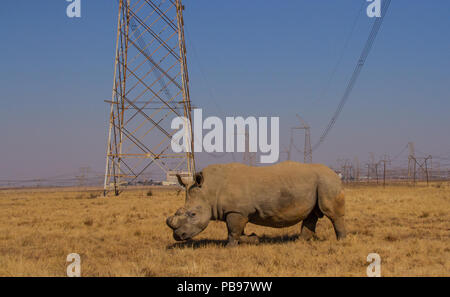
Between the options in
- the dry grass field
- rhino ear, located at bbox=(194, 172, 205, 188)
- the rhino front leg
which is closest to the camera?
the dry grass field

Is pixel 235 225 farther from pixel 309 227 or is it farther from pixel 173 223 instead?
pixel 309 227

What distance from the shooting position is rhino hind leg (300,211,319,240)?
11766mm

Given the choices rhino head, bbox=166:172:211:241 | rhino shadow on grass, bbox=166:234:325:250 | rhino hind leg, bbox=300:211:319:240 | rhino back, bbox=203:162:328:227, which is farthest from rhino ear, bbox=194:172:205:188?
rhino hind leg, bbox=300:211:319:240

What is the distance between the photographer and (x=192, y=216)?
10.6 metres

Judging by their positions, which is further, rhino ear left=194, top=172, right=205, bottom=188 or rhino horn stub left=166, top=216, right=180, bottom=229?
rhino ear left=194, top=172, right=205, bottom=188

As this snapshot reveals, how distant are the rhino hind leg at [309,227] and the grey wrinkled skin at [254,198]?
0.23 feet

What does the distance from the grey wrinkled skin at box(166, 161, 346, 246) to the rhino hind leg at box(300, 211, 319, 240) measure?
7 cm

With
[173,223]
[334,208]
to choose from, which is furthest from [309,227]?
[173,223]

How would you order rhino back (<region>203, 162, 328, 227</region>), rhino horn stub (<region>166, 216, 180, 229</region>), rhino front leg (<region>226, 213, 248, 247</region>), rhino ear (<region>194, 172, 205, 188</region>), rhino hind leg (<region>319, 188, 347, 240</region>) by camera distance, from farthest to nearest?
rhino hind leg (<region>319, 188, 347, 240</region>) < rhino ear (<region>194, 172, 205, 188</region>) < rhino back (<region>203, 162, 328, 227</region>) < rhino front leg (<region>226, 213, 248, 247</region>) < rhino horn stub (<region>166, 216, 180, 229</region>)

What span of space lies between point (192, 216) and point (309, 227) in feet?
11.0

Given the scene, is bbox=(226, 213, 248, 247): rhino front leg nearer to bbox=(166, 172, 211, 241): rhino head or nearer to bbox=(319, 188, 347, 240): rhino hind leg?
bbox=(166, 172, 211, 241): rhino head

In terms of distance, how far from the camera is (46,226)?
54.4 ft

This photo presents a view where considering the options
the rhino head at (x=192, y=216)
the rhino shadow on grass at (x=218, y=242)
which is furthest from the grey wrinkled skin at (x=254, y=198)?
the rhino shadow on grass at (x=218, y=242)
